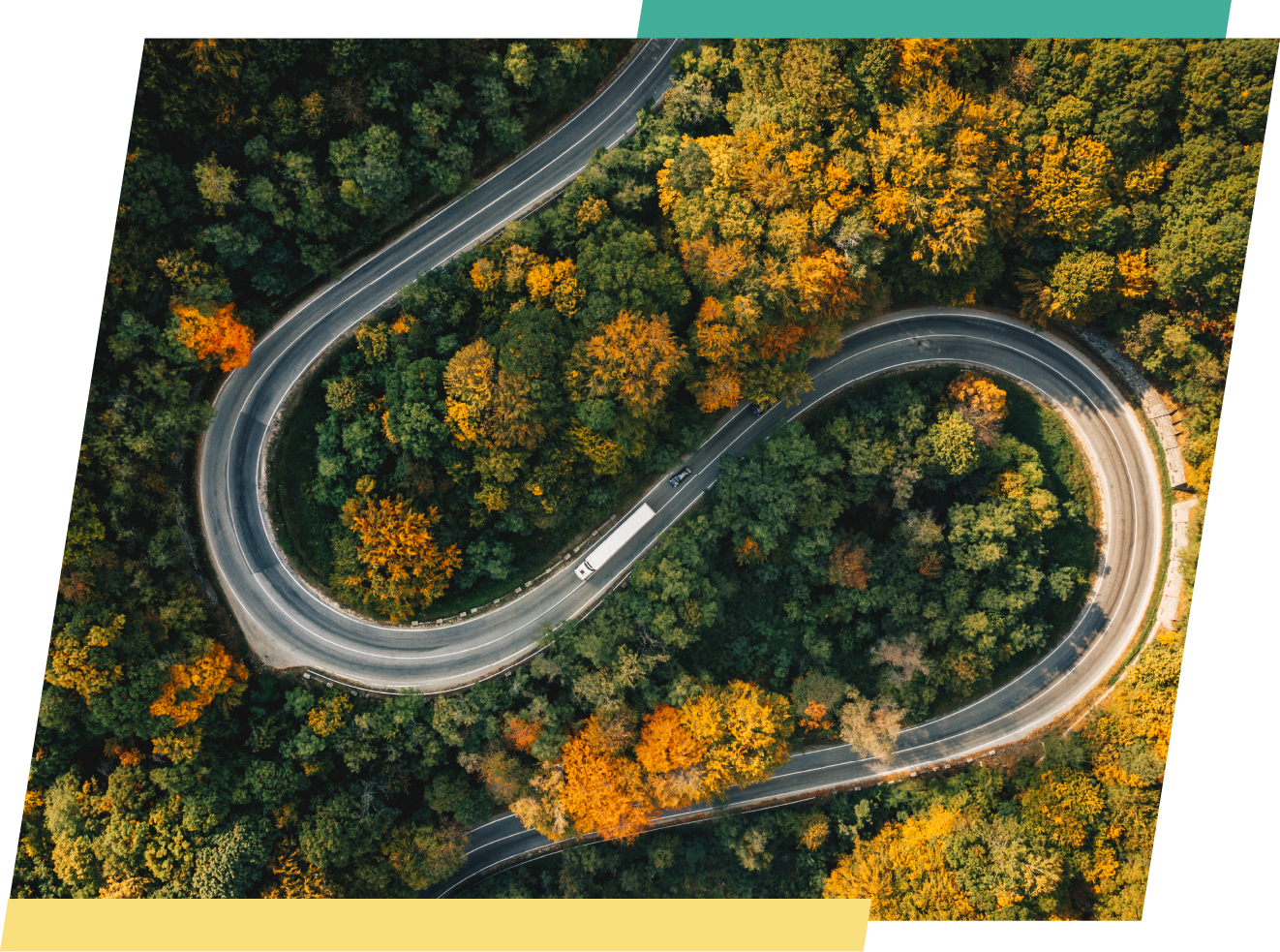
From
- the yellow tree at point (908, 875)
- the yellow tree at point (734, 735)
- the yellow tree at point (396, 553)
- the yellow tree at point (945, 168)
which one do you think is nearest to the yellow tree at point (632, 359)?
the yellow tree at point (396, 553)

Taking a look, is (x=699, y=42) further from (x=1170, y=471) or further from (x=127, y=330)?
(x=1170, y=471)

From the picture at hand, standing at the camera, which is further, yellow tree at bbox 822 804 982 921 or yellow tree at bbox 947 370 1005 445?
yellow tree at bbox 947 370 1005 445

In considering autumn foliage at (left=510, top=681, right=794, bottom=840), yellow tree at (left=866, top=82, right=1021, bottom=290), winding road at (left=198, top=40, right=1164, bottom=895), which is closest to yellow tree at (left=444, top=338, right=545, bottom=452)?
winding road at (left=198, top=40, right=1164, bottom=895)

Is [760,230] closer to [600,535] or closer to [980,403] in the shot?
[980,403]
